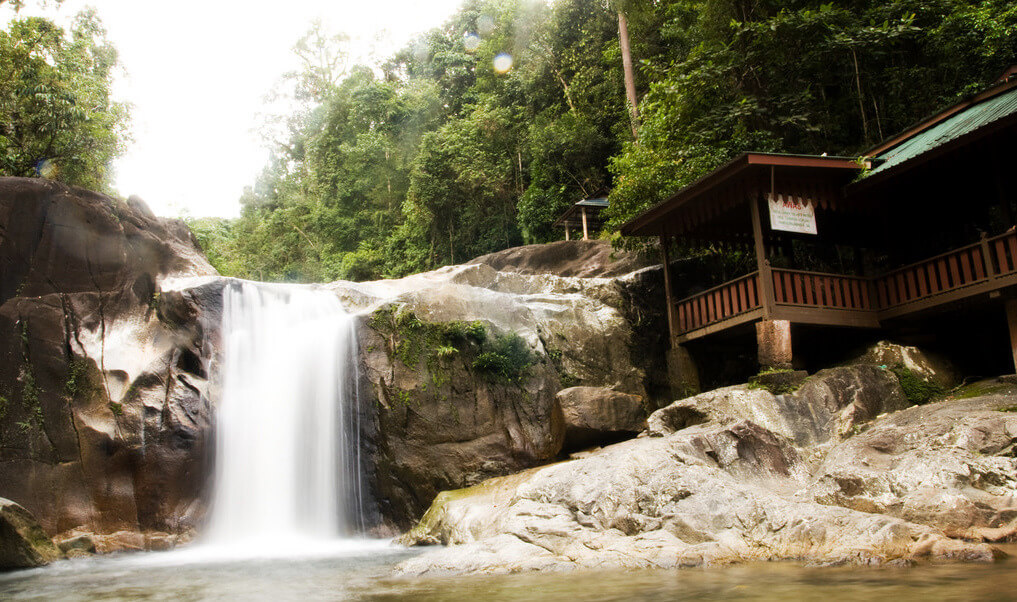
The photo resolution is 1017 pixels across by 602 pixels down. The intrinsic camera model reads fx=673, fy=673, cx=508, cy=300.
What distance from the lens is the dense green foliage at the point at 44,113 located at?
16.2 metres

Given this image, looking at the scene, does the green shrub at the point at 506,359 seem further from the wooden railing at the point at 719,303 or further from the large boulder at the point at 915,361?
the large boulder at the point at 915,361

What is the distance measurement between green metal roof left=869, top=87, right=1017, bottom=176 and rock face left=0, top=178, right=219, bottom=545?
44.0 ft

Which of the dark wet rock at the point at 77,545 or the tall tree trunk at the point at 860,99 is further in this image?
the tall tree trunk at the point at 860,99

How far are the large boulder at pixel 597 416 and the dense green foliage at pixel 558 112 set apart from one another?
21.3 ft

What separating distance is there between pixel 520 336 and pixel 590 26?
19962 mm

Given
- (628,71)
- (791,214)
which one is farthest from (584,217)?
(791,214)

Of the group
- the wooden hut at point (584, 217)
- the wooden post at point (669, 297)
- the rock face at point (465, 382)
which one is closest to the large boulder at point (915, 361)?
the wooden post at point (669, 297)

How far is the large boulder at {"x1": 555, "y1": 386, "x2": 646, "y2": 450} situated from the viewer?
11.7 m

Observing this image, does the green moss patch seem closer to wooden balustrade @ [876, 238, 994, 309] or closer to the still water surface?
the still water surface

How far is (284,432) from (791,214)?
33.8 ft

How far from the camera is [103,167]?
18625mm

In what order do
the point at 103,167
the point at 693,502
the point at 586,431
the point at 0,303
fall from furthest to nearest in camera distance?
the point at 103,167, the point at 0,303, the point at 586,431, the point at 693,502

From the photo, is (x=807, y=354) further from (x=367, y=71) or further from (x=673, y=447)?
(x=367, y=71)

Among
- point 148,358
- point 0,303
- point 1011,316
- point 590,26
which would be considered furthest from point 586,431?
point 590,26
